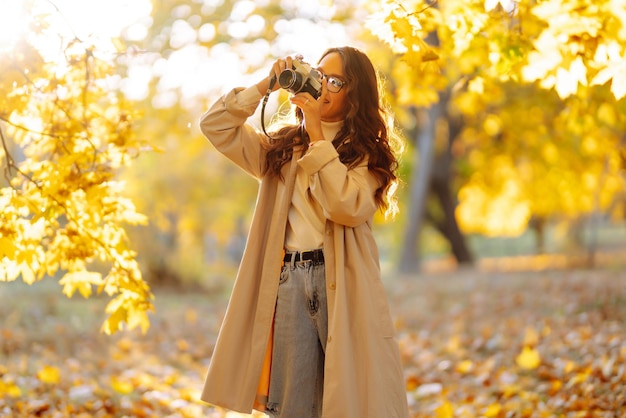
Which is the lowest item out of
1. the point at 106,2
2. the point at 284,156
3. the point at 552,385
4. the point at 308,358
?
the point at 552,385

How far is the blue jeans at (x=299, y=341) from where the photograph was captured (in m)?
2.71

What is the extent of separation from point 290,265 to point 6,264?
130cm

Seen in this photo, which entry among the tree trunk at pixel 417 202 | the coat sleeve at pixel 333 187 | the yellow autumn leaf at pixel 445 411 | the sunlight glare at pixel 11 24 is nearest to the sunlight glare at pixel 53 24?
the sunlight glare at pixel 11 24

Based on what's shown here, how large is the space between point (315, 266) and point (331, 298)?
142 mm

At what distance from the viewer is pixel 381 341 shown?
2709mm

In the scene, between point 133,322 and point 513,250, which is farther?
point 513,250

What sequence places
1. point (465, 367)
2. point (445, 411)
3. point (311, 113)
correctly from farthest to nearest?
point (465, 367), point (445, 411), point (311, 113)

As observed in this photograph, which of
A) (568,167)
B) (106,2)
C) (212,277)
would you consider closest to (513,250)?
(568,167)

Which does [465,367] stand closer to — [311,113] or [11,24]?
[311,113]

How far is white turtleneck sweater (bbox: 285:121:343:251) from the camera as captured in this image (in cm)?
277

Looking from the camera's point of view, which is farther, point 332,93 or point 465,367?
point 465,367

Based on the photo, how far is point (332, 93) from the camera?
2.82 m

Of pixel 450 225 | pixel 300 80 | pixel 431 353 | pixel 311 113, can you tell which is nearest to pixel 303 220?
pixel 311 113

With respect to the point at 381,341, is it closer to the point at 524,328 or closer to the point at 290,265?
the point at 290,265
